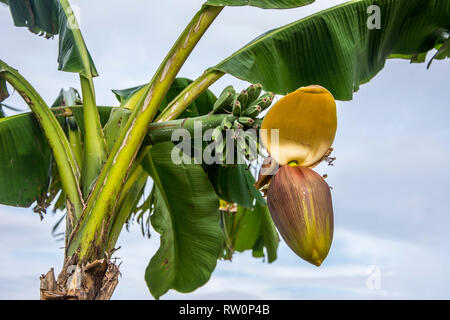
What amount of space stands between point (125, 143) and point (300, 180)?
2.74ft

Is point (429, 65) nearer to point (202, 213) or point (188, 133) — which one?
point (188, 133)

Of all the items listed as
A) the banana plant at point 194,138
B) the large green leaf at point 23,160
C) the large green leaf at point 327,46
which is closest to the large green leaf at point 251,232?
the banana plant at point 194,138

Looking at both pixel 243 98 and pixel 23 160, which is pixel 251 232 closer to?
pixel 23 160

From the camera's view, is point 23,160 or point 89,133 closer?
point 89,133

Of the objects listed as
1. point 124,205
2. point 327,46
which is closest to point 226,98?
point 327,46

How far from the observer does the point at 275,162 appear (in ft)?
3.31

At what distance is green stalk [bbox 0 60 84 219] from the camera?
5.13 ft

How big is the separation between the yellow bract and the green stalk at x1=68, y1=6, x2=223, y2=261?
27.2 inches

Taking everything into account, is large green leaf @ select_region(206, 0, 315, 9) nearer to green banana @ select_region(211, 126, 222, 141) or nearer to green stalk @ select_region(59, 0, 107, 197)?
green banana @ select_region(211, 126, 222, 141)

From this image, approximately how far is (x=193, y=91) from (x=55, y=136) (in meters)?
0.68

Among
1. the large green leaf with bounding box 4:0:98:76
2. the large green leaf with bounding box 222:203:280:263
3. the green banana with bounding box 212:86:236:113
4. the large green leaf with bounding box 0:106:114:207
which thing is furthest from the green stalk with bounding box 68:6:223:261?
the large green leaf with bounding box 222:203:280:263

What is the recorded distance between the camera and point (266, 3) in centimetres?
157

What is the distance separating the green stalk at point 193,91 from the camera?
1.69m
